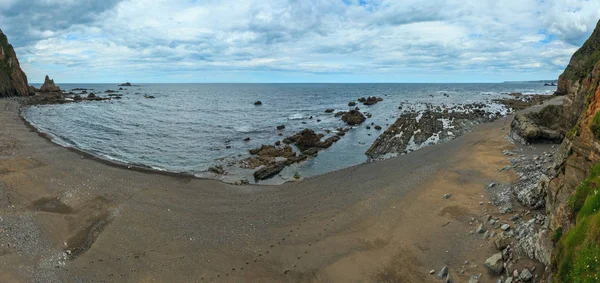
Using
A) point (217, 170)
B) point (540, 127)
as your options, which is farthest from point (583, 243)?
point (540, 127)

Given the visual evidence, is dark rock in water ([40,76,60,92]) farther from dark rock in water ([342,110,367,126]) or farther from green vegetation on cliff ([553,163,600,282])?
green vegetation on cliff ([553,163,600,282])

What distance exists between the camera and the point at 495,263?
12.1 metres

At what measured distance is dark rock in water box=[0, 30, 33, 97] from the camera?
93500mm

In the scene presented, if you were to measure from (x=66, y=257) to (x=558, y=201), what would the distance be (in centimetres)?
2217

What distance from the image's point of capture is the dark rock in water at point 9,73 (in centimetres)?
9350

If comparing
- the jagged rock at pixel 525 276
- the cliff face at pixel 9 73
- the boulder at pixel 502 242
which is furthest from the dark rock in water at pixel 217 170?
the cliff face at pixel 9 73

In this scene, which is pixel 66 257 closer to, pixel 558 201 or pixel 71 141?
pixel 558 201

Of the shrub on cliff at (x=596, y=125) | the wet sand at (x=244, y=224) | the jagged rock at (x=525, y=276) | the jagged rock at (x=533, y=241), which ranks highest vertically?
the shrub on cliff at (x=596, y=125)

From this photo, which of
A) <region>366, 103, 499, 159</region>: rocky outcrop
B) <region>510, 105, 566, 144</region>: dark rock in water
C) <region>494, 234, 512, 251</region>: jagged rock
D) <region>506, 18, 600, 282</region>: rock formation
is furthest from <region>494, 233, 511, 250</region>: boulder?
<region>366, 103, 499, 159</region>: rocky outcrop

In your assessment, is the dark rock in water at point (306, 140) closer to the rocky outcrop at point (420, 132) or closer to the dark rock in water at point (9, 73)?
the rocky outcrop at point (420, 132)

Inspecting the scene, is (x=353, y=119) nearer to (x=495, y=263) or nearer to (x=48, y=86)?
(x=495, y=263)

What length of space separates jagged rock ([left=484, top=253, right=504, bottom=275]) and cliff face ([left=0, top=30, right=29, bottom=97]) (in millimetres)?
126260

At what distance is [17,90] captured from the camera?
10006 cm

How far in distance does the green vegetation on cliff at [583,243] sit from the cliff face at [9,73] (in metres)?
128
